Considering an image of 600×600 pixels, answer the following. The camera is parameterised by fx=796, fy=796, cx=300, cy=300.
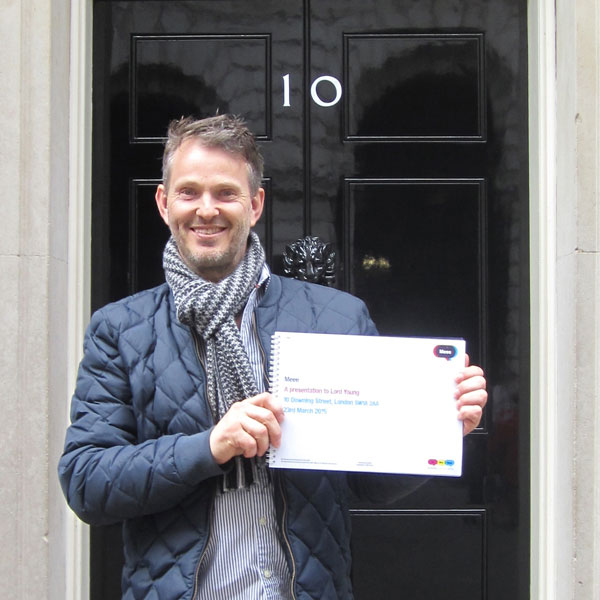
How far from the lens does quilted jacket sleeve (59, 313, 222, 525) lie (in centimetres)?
162

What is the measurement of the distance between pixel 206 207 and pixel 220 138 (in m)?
0.16

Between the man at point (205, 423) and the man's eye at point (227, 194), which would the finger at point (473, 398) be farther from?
the man's eye at point (227, 194)

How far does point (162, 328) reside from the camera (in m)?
1.83

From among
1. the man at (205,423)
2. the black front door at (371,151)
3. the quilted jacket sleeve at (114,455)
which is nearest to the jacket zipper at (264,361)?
the man at (205,423)

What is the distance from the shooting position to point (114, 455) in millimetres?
1669

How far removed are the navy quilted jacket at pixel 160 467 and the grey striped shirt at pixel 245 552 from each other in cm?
3

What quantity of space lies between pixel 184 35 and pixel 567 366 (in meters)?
2.06

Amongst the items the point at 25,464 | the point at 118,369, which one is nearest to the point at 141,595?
the point at 118,369

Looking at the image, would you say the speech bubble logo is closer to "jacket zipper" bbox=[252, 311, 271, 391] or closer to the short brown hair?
"jacket zipper" bbox=[252, 311, 271, 391]

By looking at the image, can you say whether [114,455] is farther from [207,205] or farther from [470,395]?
[470,395]

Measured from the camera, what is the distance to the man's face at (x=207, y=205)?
181 cm

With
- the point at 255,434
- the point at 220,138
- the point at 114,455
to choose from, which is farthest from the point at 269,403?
the point at 220,138

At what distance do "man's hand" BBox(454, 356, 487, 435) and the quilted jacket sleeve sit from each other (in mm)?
568

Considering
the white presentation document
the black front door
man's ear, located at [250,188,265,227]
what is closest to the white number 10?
the black front door
